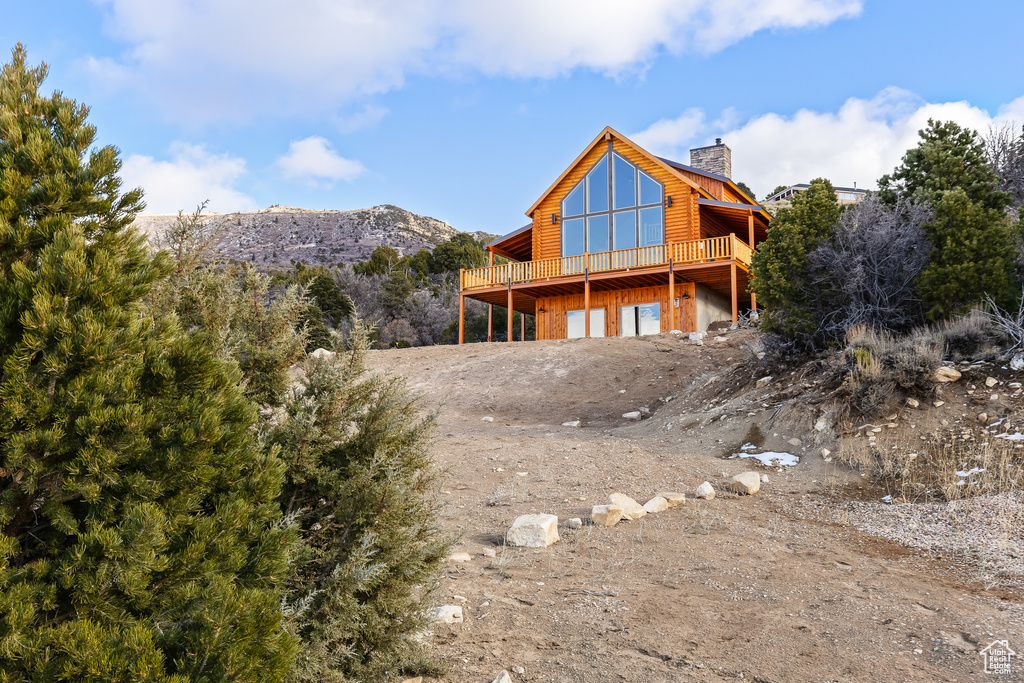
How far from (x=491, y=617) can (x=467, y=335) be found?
24858 mm

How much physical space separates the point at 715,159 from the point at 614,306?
9425 millimetres

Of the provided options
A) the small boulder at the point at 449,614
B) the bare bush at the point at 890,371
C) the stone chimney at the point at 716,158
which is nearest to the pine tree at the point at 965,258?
the bare bush at the point at 890,371

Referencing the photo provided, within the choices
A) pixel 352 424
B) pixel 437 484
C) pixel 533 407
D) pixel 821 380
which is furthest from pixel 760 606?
pixel 533 407

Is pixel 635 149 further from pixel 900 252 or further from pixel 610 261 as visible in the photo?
pixel 900 252

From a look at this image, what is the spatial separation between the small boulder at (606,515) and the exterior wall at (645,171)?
1748cm

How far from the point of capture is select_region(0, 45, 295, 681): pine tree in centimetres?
210

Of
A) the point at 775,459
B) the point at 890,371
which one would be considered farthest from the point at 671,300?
the point at 775,459

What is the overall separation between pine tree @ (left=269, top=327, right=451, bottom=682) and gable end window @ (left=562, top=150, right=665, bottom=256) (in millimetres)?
21182

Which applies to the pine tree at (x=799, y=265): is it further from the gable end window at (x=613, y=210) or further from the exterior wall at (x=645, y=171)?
the gable end window at (x=613, y=210)

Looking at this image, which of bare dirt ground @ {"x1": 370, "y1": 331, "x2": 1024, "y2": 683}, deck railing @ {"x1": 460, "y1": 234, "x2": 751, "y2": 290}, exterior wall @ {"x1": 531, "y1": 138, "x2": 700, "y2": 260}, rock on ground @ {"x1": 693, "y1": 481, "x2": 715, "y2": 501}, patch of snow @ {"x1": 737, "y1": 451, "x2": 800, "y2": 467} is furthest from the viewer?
exterior wall @ {"x1": 531, "y1": 138, "x2": 700, "y2": 260}

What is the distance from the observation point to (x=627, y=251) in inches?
890

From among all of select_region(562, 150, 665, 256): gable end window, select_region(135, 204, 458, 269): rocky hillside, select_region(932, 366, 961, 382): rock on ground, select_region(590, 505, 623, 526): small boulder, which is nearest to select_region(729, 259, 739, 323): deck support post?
select_region(562, 150, 665, 256): gable end window

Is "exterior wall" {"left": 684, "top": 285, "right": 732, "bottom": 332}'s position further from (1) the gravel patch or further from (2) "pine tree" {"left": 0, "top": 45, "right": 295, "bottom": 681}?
(2) "pine tree" {"left": 0, "top": 45, "right": 295, "bottom": 681}

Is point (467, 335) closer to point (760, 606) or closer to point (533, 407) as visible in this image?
point (533, 407)
